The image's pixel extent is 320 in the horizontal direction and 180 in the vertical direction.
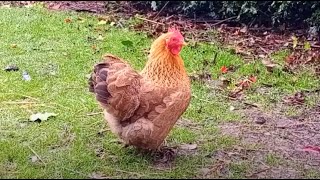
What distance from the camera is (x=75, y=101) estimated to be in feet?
17.6

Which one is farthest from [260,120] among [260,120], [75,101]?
[75,101]

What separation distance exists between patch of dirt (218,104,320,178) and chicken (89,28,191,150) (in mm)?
551

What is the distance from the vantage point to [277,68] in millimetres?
6398

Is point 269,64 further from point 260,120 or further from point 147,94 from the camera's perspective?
point 147,94

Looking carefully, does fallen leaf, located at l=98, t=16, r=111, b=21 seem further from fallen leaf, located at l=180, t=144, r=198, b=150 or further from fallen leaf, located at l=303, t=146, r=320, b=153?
fallen leaf, located at l=303, t=146, r=320, b=153

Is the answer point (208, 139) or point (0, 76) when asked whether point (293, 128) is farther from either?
point (0, 76)

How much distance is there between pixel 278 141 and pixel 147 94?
3.95ft

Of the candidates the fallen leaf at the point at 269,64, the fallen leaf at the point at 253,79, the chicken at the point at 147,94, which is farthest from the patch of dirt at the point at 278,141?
the fallen leaf at the point at 269,64

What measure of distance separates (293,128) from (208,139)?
742 mm

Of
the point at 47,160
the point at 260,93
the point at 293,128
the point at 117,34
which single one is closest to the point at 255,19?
the point at 117,34

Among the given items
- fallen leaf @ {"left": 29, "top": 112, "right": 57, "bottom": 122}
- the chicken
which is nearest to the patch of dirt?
the chicken

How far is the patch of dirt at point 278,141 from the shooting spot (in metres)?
4.25

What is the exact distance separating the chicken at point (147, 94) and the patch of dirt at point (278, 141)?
0.55 m

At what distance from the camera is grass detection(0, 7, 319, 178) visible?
4.18m
